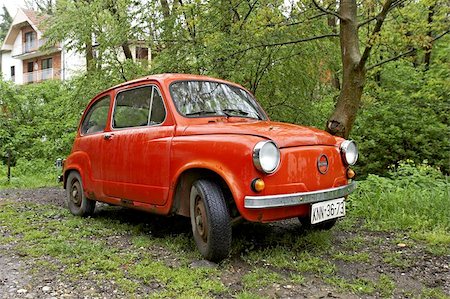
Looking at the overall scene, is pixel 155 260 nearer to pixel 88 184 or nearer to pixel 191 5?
pixel 88 184

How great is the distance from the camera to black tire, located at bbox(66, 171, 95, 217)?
5.62 m

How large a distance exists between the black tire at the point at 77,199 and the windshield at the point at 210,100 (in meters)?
2.18

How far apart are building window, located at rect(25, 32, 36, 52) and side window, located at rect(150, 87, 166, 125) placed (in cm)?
3635

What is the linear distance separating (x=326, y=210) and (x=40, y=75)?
36607mm

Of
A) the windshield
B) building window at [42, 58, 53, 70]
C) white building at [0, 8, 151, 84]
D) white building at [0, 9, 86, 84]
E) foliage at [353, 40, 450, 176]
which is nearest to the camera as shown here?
the windshield

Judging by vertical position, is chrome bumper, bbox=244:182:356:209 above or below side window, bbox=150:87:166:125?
below

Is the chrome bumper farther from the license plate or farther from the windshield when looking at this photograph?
Result: the windshield

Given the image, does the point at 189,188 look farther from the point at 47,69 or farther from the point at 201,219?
the point at 47,69

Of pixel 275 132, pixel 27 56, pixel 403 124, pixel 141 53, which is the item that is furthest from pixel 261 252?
pixel 27 56

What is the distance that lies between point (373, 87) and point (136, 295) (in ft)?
36.3

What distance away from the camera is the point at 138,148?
14.7 ft

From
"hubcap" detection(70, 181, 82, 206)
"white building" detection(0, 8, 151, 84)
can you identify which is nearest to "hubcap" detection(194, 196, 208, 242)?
"hubcap" detection(70, 181, 82, 206)

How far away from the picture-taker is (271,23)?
655 centimetres

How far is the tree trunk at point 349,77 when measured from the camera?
6.36 meters
